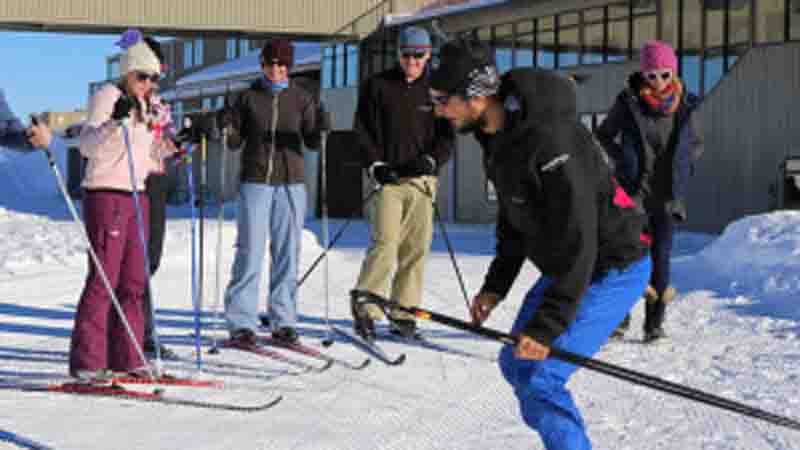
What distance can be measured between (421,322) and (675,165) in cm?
234

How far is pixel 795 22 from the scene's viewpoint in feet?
66.6

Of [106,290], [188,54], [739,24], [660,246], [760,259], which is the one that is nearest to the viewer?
[106,290]

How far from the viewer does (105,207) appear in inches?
201

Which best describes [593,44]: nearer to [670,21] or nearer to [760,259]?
[670,21]

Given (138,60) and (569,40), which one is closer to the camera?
(138,60)

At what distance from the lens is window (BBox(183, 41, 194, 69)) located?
52719 millimetres

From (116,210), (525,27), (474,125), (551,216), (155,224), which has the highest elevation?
(525,27)

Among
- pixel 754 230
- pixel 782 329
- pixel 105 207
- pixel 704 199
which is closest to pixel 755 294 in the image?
pixel 782 329

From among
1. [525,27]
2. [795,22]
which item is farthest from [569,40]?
[795,22]

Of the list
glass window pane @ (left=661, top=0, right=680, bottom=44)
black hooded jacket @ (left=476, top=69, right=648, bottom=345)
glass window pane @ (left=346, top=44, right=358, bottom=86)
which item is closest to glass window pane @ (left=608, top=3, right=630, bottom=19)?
glass window pane @ (left=661, top=0, right=680, bottom=44)

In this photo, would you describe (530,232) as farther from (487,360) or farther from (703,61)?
(703,61)

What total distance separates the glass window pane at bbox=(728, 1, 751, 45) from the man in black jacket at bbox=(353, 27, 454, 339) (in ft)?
52.9

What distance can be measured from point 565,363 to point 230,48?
47363 millimetres

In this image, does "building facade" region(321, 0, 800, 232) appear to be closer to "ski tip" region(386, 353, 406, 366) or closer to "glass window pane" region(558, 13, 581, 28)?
"glass window pane" region(558, 13, 581, 28)
